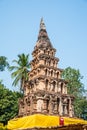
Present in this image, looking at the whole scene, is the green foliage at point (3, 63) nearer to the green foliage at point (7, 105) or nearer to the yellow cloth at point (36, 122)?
the green foliage at point (7, 105)

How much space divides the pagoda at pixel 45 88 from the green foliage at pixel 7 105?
939cm

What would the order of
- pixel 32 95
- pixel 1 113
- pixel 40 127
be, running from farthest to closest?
pixel 1 113
pixel 32 95
pixel 40 127

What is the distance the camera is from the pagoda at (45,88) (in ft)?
88.2

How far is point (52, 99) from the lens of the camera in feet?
90.0

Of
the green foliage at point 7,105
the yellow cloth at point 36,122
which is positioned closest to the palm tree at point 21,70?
the green foliage at point 7,105

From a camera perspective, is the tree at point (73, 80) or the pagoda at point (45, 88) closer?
the pagoda at point (45, 88)

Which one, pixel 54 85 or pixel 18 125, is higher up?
pixel 54 85

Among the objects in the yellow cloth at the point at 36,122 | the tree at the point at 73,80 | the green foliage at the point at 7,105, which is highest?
the tree at the point at 73,80

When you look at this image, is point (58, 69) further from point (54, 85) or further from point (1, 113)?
point (1, 113)

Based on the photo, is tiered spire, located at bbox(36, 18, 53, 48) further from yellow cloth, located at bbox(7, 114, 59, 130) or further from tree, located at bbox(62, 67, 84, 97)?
tree, located at bbox(62, 67, 84, 97)

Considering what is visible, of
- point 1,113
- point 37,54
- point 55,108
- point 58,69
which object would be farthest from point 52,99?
point 1,113

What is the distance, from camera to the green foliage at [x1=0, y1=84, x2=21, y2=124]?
37850 millimetres

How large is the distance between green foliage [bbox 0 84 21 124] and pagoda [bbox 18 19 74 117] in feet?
30.8

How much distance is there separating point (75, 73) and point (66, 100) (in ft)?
A: 67.1
